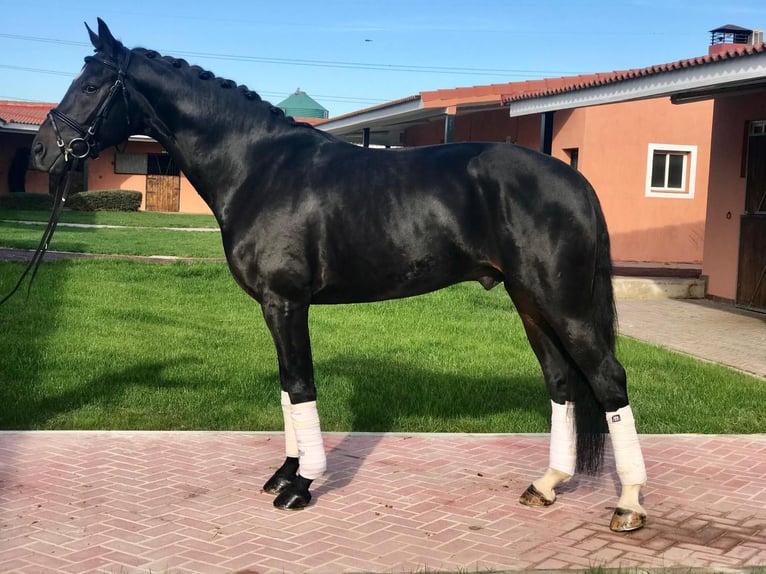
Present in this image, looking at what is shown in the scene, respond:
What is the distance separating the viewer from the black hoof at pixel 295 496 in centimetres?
430

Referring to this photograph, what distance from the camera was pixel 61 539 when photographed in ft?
12.7

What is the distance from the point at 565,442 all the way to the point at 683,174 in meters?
16.1

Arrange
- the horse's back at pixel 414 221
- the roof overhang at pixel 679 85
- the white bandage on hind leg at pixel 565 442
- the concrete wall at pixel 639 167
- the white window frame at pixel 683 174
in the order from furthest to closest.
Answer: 1. the white window frame at pixel 683 174
2. the concrete wall at pixel 639 167
3. the roof overhang at pixel 679 85
4. the white bandage on hind leg at pixel 565 442
5. the horse's back at pixel 414 221

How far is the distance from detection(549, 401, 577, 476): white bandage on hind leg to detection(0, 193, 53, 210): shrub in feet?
103

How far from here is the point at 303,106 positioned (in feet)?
181

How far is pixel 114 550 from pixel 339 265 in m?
1.67

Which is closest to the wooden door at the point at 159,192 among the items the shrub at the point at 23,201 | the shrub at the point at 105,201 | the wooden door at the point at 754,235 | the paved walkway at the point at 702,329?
the shrub at the point at 105,201

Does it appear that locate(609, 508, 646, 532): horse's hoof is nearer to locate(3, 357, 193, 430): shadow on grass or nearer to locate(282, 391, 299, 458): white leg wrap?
locate(282, 391, 299, 458): white leg wrap

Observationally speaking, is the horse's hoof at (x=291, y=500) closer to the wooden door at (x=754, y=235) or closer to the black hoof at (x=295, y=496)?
the black hoof at (x=295, y=496)

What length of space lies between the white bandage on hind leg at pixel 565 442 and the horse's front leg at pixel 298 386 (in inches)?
49.4

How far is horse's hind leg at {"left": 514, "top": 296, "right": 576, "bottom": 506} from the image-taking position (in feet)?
14.7

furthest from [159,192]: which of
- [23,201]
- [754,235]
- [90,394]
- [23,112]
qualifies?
[90,394]

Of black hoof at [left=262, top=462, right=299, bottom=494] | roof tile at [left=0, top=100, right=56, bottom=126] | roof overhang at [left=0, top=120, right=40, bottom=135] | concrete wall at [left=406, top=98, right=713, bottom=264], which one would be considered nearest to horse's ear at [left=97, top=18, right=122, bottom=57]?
black hoof at [left=262, top=462, right=299, bottom=494]

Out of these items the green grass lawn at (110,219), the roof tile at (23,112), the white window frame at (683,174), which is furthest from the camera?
the roof tile at (23,112)
